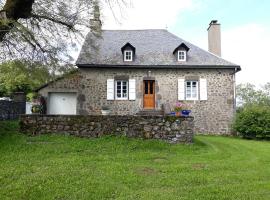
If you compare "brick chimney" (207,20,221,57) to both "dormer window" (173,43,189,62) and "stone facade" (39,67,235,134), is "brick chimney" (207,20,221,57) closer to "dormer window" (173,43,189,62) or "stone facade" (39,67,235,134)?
"stone facade" (39,67,235,134)

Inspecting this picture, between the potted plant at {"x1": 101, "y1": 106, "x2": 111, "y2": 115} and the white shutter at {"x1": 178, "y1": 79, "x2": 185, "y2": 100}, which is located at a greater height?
the white shutter at {"x1": 178, "y1": 79, "x2": 185, "y2": 100}

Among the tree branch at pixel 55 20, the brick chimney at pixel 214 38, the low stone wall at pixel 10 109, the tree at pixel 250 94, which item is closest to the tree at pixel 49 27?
the tree branch at pixel 55 20

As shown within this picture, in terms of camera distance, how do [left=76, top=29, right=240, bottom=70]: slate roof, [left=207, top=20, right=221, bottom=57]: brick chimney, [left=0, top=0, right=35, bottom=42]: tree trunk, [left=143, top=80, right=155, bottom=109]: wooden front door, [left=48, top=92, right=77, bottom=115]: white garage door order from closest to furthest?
1. [left=0, top=0, right=35, bottom=42]: tree trunk
2. [left=76, top=29, right=240, bottom=70]: slate roof
3. [left=143, top=80, right=155, bottom=109]: wooden front door
4. [left=48, top=92, right=77, bottom=115]: white garage door
5. [left=207, top=20, right=221, bottom=57]: brick chimney

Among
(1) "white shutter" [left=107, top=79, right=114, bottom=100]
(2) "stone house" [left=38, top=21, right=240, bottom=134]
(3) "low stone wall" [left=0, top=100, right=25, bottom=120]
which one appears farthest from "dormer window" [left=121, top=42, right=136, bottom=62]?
(3) "low stone wall" [left=0, top=100, right=25, bottom=120]

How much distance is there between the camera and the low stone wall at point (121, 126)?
10461 mm

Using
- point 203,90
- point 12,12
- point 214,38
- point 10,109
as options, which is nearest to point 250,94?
point 214,38

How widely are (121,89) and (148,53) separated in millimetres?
2575

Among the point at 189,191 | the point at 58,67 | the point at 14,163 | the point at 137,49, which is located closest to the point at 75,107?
the point at 137,49

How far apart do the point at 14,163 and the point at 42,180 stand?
1.73 meters

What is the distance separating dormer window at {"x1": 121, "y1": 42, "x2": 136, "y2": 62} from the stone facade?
24.0 inches

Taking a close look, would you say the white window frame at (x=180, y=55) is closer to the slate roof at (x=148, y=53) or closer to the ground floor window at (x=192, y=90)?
the slate roof at (x=148, y=53)

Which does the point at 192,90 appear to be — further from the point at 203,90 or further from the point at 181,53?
the point at 181,53

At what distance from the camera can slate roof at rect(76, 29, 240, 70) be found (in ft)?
53.7

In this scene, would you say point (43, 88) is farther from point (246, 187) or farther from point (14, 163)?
point (246, 187)
